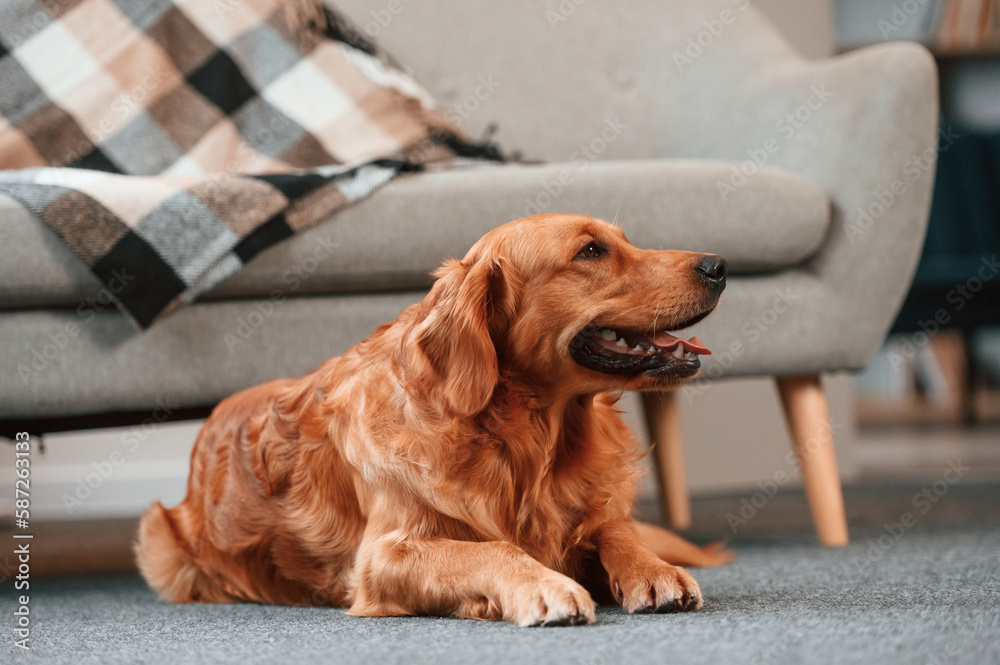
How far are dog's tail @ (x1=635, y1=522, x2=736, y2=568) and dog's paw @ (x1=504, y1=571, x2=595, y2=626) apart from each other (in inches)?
19.5

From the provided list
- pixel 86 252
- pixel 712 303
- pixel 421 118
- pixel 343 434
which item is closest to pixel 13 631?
pixel 343 434

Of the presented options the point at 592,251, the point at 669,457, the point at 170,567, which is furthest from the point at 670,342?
the point at 669,457

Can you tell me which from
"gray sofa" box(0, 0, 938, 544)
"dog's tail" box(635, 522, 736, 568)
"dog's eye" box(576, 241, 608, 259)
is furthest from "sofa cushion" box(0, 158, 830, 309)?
"dog's tail" box(635, 522, 736, 568)

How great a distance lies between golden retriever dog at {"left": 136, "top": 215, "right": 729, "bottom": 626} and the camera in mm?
1257

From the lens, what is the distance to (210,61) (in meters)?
2.38

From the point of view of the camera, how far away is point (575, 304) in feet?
4.42

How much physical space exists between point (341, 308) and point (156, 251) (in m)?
0.35

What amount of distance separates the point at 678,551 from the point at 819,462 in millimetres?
438

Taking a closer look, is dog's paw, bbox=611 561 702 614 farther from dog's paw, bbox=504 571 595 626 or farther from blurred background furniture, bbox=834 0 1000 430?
blurred background furniture, bbox=834 0 1000 430

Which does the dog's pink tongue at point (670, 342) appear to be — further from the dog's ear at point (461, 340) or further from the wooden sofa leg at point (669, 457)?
the wooden sofa leg at point (669, 457)

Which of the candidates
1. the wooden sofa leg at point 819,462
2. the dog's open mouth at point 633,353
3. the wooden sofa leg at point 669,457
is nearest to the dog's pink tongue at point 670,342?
the dog's open mouth at point 633,353

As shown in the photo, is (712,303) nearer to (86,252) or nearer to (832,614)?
(832,614)

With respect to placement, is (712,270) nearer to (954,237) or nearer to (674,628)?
(674,628)

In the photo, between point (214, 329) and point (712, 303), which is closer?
point (712, 303)
